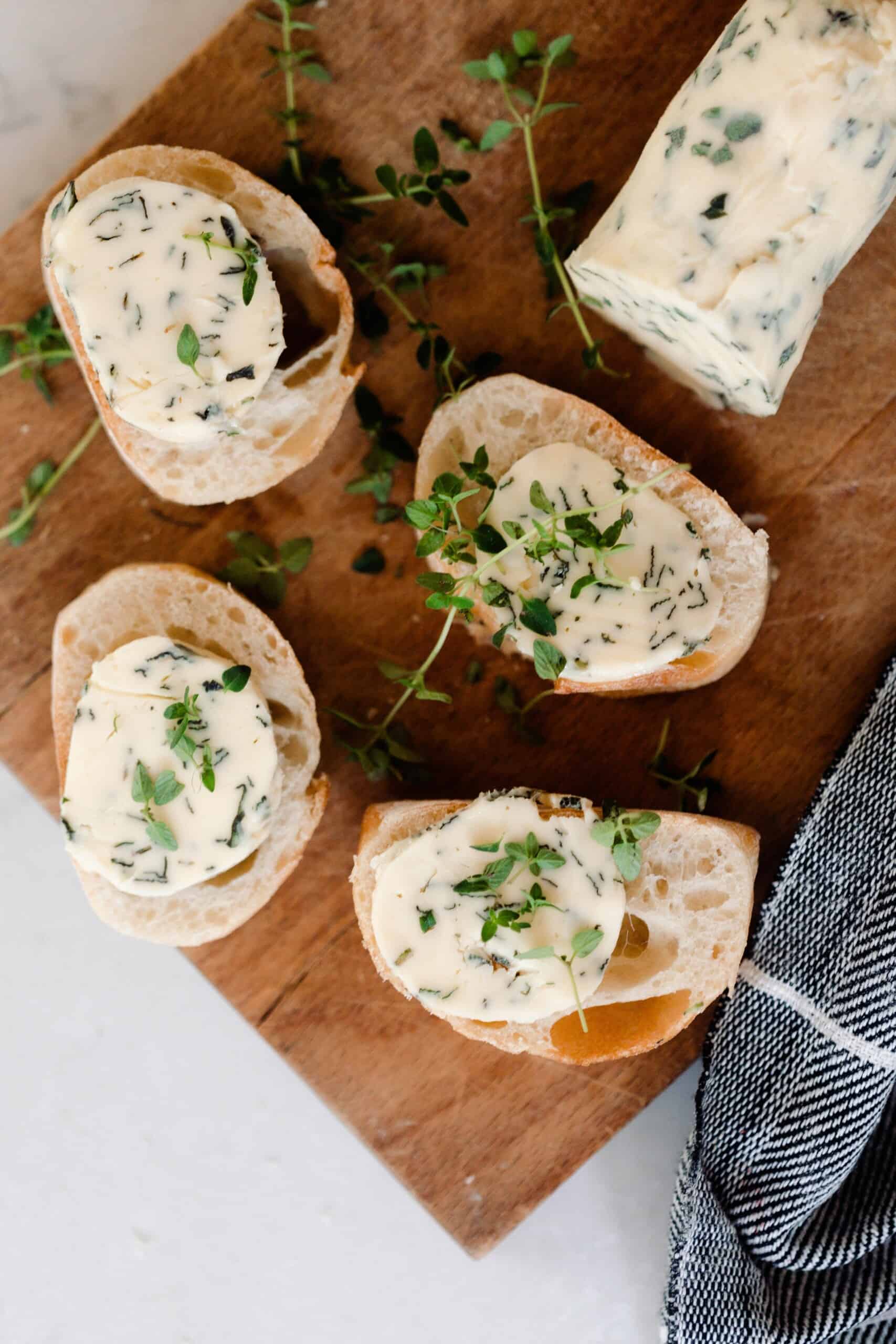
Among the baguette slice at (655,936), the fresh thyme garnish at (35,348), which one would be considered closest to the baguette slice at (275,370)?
the fresh thyme garnish at (35,348)

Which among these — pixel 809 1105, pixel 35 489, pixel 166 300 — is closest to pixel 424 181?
pixel 166 300

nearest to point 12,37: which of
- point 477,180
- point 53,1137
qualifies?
point 477,180

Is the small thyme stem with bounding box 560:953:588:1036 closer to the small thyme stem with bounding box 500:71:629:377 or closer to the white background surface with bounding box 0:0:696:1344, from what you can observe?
the white background surface with bounding box 0:0:696:1344

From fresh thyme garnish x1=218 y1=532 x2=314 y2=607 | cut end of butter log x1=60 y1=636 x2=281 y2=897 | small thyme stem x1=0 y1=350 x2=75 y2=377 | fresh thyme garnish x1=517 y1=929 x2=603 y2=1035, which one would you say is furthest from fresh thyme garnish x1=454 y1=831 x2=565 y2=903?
small thyme stem x1=0 y1=350 x2=75 y2=377

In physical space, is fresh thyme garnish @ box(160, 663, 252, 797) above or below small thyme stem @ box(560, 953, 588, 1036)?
above

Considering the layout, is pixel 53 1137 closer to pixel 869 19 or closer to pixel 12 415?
pixel 12 415

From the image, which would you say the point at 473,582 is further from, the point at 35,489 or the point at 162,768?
the point at 35,489
